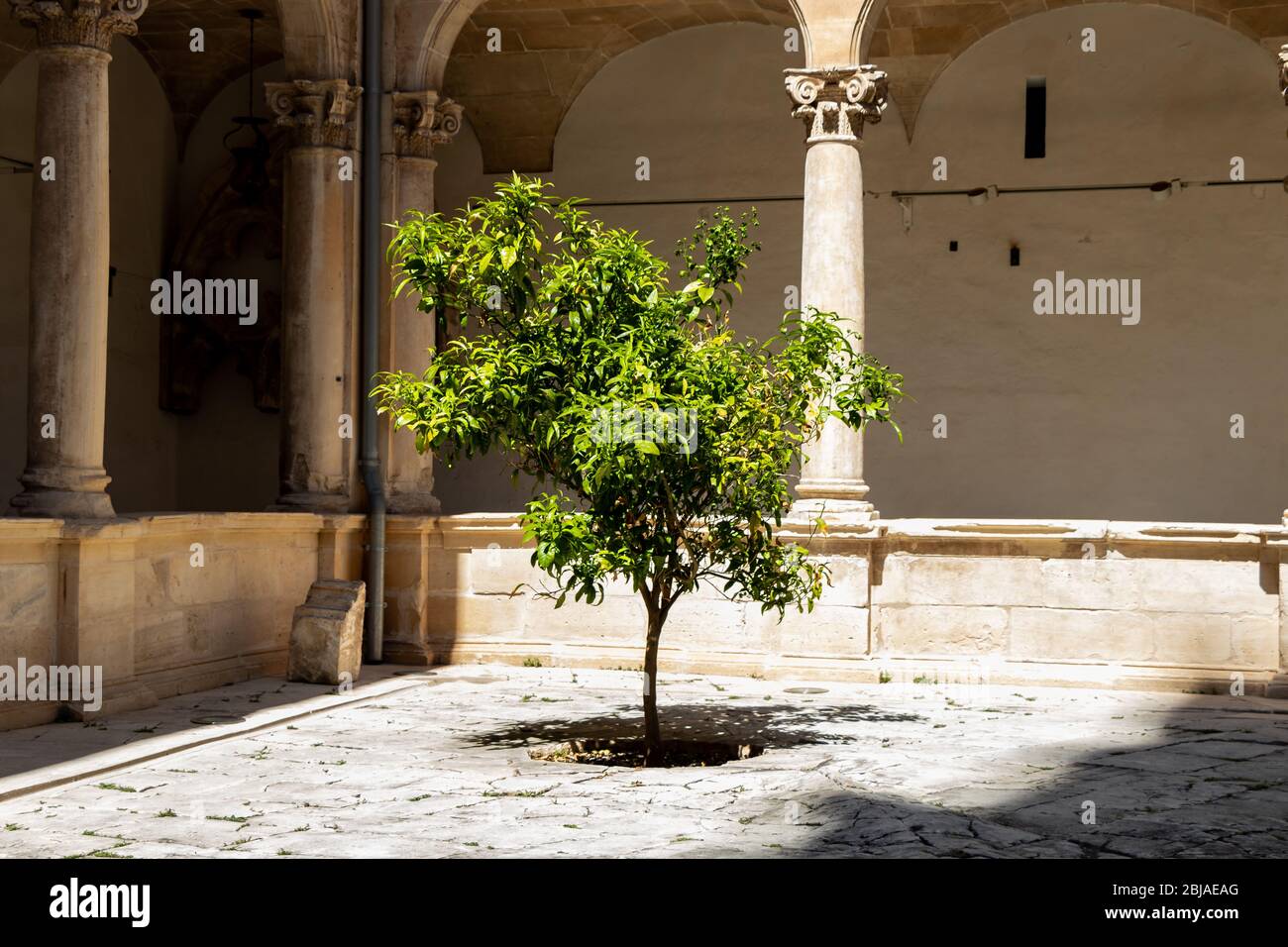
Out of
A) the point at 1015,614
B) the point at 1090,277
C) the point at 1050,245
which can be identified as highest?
the point at 1050,245

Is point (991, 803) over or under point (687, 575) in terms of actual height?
under

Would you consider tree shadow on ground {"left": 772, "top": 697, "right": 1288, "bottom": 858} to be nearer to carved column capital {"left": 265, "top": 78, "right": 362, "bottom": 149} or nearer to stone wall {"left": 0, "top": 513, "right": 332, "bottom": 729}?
stone wall {"left": 0, "top": 513, "right": 332, "bottom": 729}

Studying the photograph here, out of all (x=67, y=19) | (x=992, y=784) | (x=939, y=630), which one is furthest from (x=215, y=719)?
(x=939, y=630)

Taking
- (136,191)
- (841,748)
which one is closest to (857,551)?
(841,748)

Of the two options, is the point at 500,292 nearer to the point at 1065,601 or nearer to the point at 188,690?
the point at 188,690

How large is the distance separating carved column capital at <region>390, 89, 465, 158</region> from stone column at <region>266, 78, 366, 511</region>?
12.4 inches

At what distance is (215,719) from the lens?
805 centimetres

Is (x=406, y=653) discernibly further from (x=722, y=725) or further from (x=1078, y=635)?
(x=1078, y=635)

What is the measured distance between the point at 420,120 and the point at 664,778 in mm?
5859

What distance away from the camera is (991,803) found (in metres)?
5.91

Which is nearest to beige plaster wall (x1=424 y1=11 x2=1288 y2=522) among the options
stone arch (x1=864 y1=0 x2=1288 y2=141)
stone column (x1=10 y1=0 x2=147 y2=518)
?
stone arch (x1=864 y1=0 x2=1288 y2=141)

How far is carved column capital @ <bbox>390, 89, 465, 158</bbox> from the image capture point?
1076 centimetres

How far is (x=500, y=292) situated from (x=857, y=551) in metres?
3.55

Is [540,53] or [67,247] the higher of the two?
[540,53]
